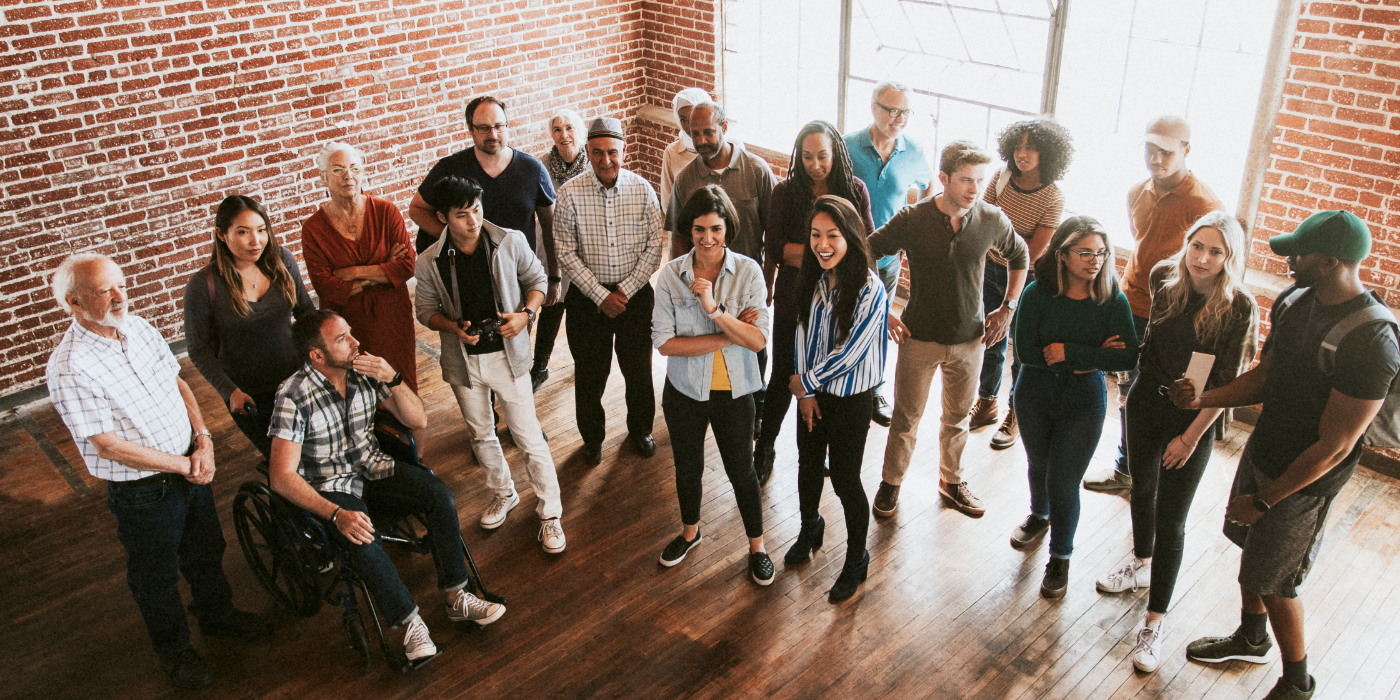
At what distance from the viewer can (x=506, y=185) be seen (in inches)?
175

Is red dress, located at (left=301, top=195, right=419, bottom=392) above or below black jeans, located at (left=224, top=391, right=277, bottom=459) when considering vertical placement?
above

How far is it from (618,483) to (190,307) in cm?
204

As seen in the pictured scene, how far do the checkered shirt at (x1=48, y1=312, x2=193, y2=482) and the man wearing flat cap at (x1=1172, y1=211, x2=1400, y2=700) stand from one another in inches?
135

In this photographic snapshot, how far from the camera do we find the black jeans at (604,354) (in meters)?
4.43

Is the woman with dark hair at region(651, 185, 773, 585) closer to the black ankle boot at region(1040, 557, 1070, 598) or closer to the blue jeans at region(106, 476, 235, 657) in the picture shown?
the black ankle boot at region(1040, 557, 1070, 598)

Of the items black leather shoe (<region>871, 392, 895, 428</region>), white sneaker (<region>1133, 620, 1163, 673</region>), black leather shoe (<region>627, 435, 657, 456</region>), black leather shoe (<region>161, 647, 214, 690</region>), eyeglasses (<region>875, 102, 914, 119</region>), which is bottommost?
black leather shoe (<region>161, 647, 214, 690</region>)

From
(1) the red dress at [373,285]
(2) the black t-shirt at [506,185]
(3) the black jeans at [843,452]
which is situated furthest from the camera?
(2) the black t-shirt at [506,185]

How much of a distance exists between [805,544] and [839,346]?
1026 mm

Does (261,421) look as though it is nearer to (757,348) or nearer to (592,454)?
(592,454)

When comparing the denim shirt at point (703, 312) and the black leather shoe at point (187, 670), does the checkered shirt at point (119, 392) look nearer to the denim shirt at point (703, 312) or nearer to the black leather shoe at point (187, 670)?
the black leather shoe at point (187, 670)

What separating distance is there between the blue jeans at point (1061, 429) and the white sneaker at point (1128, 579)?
21 centimetres

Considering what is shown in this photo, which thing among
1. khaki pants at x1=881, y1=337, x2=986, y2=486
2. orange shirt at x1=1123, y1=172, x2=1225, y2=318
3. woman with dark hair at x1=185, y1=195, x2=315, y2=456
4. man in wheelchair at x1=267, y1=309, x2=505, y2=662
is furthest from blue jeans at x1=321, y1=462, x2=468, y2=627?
orange shirt at x1=1123, y1=172, x2=1225, y2=318

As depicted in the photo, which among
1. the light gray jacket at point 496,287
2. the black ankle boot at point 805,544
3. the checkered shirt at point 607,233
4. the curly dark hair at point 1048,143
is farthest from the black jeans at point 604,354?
the curly dark hair at point 1048,143

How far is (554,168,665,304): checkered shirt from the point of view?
4199 millimetres
